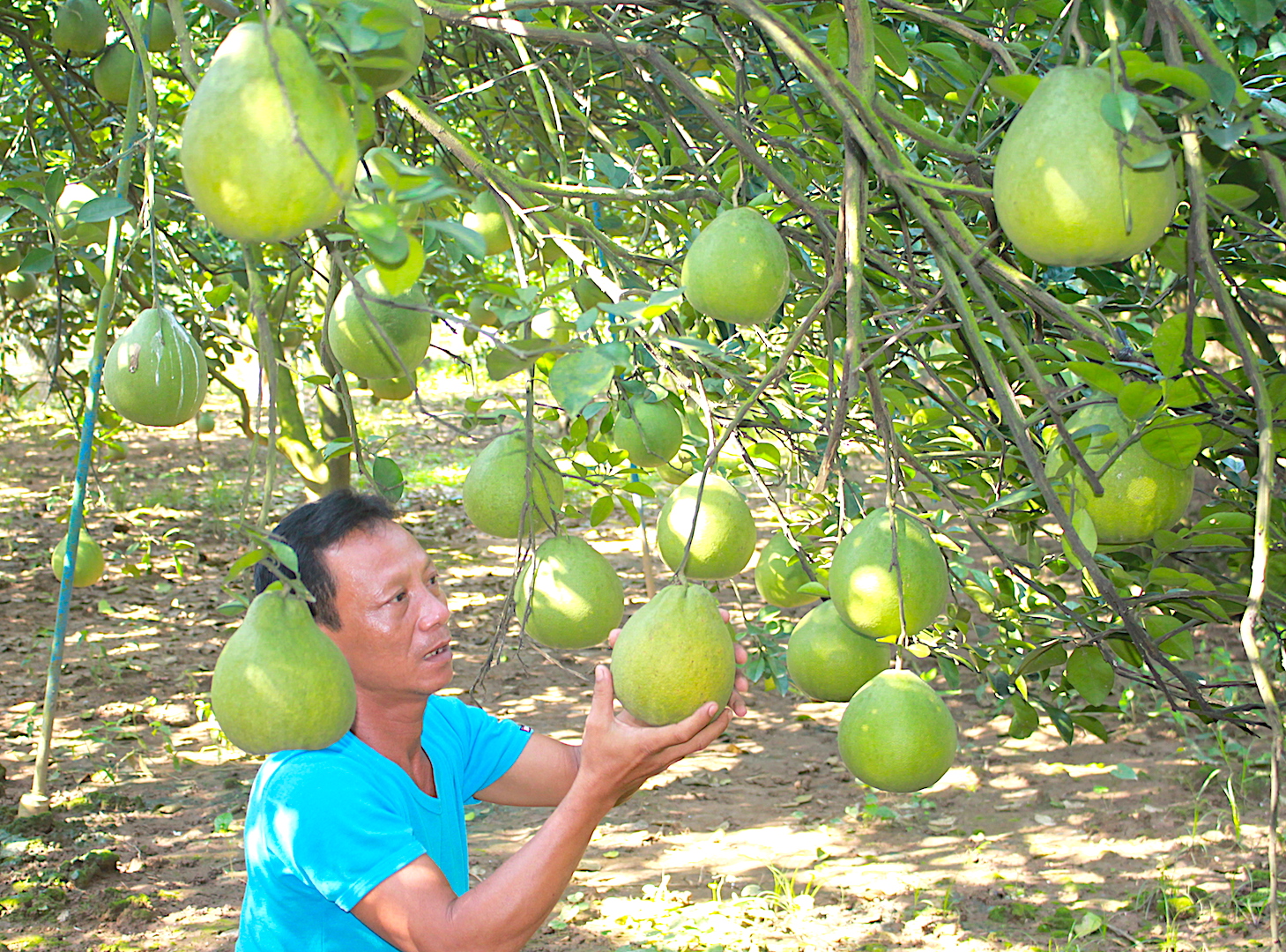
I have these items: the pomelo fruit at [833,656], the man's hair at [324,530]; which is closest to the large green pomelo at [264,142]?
the pomelo fruit at [833,656]

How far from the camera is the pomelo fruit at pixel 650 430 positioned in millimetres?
1877

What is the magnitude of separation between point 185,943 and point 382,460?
263 centimetres

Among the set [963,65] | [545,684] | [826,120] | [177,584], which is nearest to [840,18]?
[963,65]

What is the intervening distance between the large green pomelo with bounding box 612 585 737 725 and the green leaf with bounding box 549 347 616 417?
348 mm

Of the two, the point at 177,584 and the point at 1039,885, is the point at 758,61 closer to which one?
the point at 1039,885

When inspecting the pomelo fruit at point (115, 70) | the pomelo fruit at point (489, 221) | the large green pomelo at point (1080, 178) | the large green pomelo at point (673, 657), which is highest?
the large green pomelo at point (1080, 178)

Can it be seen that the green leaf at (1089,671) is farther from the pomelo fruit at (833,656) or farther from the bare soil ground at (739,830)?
the bare soil ground at (739,830)

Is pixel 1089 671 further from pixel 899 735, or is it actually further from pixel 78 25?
pixel 78 25

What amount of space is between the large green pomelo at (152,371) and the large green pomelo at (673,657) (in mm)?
687

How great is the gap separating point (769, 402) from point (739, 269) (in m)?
1.04

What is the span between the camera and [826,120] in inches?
82.4

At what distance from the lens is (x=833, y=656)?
1577 mm

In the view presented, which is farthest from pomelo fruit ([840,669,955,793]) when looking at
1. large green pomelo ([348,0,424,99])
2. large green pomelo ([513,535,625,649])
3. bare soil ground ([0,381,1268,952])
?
bare soil ground ([0,381,1268,952])

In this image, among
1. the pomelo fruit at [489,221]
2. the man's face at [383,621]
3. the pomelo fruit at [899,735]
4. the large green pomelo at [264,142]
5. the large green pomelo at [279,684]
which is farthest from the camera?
the pomelo fruit at [489,221]
